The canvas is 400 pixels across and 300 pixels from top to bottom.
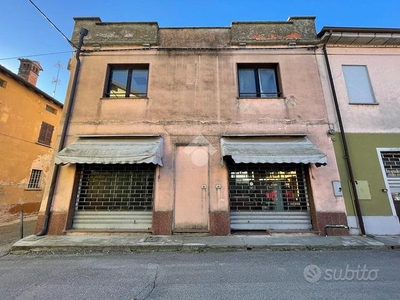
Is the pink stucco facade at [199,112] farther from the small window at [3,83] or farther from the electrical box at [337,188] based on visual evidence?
the small window at [3,83]

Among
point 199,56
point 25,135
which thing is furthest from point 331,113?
point 25,135

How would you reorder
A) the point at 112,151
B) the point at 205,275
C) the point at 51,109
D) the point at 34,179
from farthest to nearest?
the point at 51,109
the point at 34,179
the point at 112,151
the point at 205,275

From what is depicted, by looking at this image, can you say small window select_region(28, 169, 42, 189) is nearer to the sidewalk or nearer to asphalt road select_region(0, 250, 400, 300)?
the sidewalk

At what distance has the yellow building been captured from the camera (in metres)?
10.2

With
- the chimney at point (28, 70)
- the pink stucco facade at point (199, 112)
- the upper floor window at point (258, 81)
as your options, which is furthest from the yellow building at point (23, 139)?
the upper floor window at point (258, 81)

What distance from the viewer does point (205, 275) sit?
3.97 meters

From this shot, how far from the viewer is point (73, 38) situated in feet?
28.2

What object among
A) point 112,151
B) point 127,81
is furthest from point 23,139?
point 112,151

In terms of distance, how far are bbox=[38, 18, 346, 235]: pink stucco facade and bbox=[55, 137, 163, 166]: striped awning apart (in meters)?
0.38

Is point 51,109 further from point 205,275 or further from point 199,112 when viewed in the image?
point 205,275

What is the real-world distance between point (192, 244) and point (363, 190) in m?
6.34

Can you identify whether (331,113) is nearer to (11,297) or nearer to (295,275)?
(295,275)

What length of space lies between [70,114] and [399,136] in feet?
41.9

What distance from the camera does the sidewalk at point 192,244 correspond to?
5.48 metres
